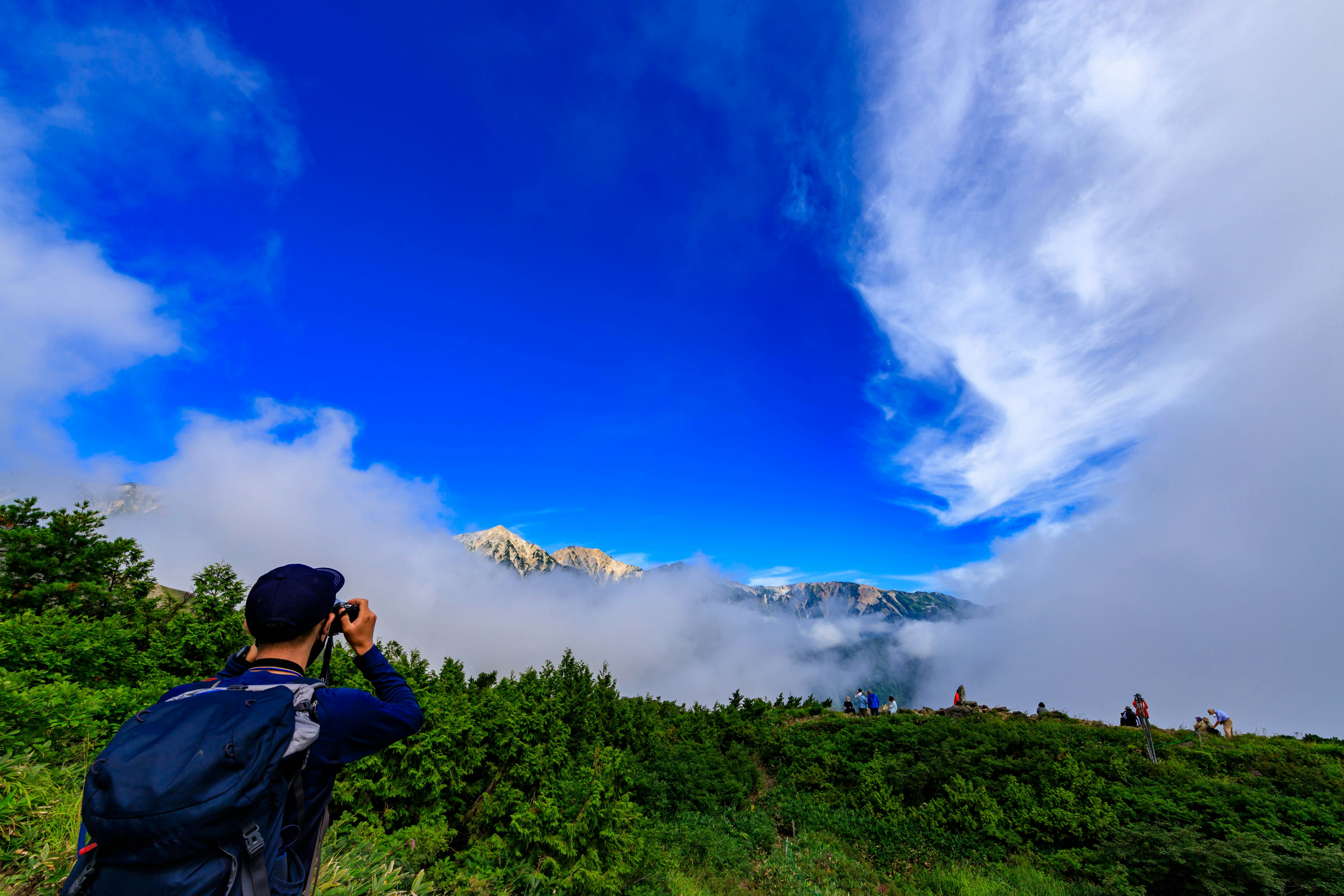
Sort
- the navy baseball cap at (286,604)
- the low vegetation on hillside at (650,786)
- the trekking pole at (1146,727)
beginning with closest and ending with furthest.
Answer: the navy baseball cap at (286,604), the low vegetation on hillside at (650,786), the trekking pole at (1146,727)

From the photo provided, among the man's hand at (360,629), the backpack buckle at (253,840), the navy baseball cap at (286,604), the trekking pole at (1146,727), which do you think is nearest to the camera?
the backpack buckle at (253,840)

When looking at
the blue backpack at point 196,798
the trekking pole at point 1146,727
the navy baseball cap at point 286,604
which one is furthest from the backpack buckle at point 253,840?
the trekking pole at point 1146,727

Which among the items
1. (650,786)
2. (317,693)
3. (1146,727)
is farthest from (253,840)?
(1146,727)

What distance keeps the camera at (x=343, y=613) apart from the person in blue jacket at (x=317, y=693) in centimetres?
11

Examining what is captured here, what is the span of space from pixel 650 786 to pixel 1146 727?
1432 cm

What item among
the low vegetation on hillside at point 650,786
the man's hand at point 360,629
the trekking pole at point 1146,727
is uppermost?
the trekking pole at point 1146,727

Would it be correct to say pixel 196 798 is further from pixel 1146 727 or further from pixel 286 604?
pixel 1146 727

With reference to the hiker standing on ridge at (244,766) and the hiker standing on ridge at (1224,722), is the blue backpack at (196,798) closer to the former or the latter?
the hiker standing on ridge at (244,766)

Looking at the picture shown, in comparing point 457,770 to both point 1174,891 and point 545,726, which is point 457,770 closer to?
point 545,726

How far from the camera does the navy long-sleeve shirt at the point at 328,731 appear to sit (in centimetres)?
240

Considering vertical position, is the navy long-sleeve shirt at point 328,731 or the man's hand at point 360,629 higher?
the man's hand at point 360,629

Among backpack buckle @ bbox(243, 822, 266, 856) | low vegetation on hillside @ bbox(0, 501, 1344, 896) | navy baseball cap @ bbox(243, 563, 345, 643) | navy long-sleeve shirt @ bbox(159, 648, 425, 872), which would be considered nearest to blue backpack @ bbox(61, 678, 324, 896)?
backpack buckle @ bbox(243, 822, 266, 856)

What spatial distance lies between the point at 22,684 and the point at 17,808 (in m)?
2.43

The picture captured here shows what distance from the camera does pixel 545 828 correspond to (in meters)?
6.52
